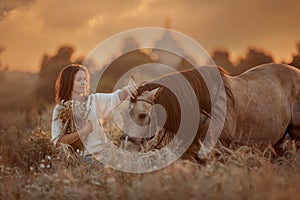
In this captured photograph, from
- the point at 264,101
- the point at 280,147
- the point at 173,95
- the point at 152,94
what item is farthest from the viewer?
the point at 280,147

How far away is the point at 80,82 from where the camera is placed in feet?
22.1

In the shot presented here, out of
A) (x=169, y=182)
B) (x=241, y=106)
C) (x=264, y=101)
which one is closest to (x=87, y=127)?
(x=241, y=106)

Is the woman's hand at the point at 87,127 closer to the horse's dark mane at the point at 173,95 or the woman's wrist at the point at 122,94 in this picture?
the woman's wrist at the point at 122,94

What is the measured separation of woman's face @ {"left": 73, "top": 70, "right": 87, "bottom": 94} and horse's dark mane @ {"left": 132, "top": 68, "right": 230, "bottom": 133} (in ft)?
3.20

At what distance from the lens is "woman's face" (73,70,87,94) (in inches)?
266

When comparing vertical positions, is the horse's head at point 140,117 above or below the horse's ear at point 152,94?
below

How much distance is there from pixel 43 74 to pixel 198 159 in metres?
12.5

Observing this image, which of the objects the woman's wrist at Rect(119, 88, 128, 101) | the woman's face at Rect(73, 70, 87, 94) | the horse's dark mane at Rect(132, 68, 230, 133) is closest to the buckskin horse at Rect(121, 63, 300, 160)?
the horse's dark mane at Rect(132, 68, 230, 133)

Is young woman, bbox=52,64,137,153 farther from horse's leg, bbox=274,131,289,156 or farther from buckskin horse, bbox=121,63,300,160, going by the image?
horse's leg, bbox=274,131,289,156

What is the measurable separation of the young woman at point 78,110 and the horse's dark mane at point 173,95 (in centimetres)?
44

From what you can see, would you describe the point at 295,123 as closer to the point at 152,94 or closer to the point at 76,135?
the point at 152,94

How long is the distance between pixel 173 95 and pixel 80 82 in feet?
4.02

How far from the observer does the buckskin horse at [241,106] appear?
242 inches

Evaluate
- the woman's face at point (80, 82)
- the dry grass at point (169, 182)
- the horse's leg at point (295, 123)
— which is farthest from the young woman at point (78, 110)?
the horse's leg at point (295, 123)
